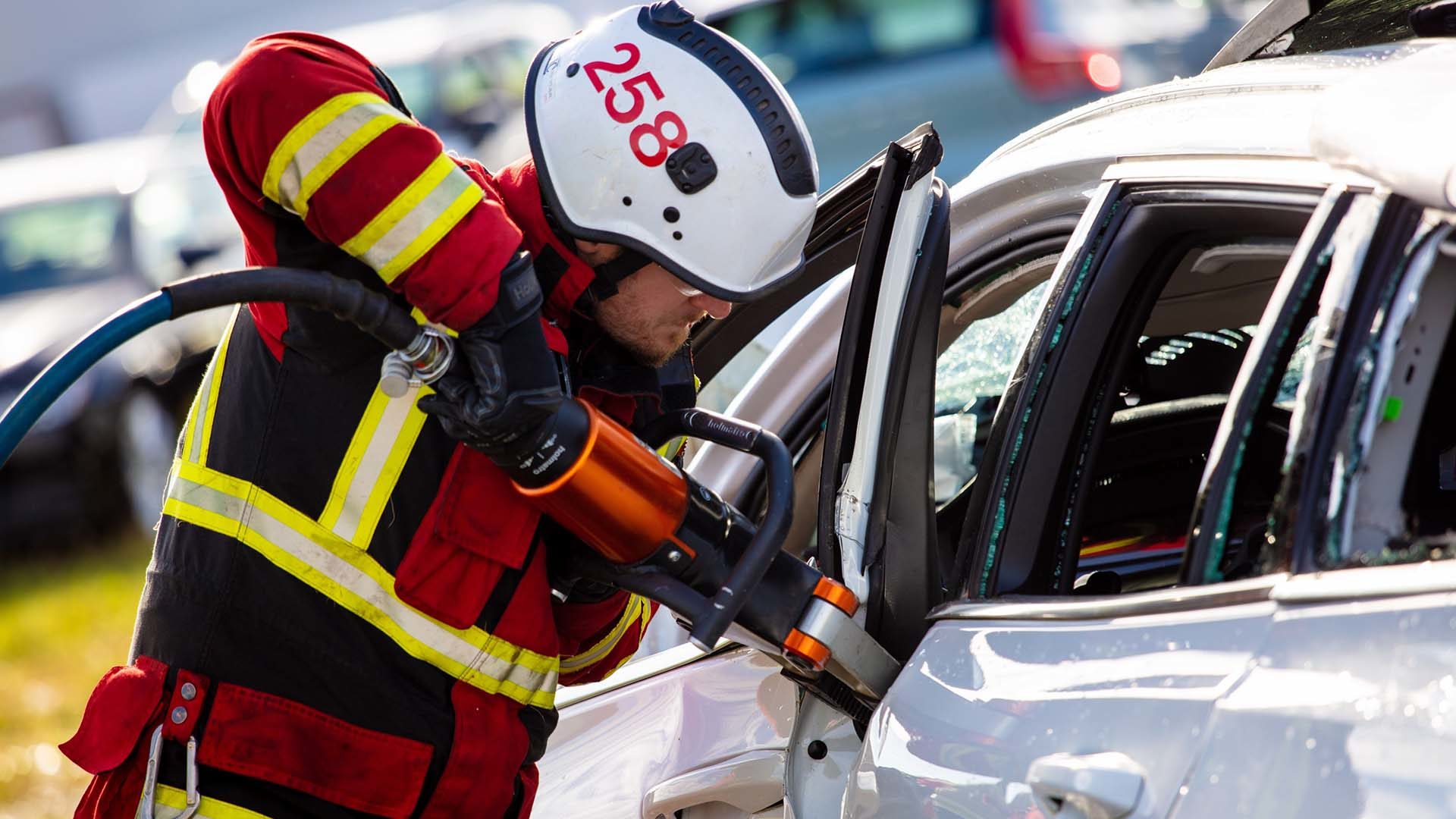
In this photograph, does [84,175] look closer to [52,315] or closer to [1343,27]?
[52,315]

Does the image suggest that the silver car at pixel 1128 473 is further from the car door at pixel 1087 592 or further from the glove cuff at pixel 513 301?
the glove cuff at pixel 513 301

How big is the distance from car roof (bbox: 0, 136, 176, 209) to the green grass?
2184 mm

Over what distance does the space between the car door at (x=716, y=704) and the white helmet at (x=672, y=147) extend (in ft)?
0.55

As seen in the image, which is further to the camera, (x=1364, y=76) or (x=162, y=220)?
(x=162, y=220)

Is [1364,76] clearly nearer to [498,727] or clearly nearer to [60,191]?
[498,727]

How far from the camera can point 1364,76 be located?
1.56 m

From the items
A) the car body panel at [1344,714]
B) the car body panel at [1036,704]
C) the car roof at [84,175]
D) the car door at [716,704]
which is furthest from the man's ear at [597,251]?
the car roof at [84,175]

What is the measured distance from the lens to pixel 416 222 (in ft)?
5.94

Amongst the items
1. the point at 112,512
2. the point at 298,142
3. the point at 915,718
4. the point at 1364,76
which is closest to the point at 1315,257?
the point at 1364,76

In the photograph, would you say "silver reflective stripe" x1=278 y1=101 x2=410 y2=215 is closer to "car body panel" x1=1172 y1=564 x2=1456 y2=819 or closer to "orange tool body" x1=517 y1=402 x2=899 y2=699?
"orange tool body" x1=517 y1=402 x2=899 y2=699

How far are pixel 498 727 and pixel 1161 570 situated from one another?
1153 millimetres

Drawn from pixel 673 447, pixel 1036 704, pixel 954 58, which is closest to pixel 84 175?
pixel 954 58

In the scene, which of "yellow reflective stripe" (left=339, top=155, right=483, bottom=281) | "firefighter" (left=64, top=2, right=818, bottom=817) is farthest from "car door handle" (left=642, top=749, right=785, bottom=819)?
"yellow reflective stripe" (left=339, top=155, right=483, bottom=281)

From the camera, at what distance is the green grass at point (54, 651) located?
536cm
